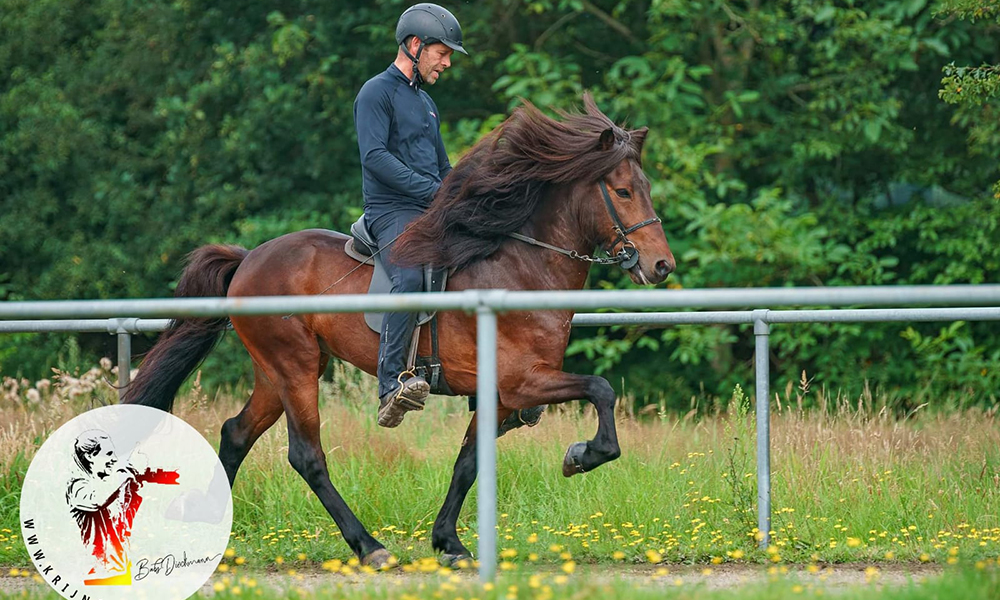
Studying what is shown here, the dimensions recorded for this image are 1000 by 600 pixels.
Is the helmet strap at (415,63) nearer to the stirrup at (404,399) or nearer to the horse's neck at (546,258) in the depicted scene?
the horse's neck at (546,258)

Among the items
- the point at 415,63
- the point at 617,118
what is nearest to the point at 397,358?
the point at 415,63

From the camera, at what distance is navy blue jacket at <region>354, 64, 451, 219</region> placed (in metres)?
6.55

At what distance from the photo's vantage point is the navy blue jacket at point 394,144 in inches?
258

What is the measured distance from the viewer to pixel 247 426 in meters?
7.14

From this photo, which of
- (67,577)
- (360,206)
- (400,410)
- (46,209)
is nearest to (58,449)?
(67,577)

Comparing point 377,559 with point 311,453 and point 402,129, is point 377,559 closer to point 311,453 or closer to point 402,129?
point 311,453

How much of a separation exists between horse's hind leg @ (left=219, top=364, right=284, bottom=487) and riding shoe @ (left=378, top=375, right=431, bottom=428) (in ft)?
3.63

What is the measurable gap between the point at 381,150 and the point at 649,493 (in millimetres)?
2521

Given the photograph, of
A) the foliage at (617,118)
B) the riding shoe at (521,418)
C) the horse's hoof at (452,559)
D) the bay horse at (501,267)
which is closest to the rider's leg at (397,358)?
the bay horse at (501,267)

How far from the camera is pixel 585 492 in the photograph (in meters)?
7.26

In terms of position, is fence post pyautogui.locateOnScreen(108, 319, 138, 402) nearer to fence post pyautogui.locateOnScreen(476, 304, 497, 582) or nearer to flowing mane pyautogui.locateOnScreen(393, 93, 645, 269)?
flowing mane pyautogui.locateOnScreen(393, 93, 645, 269)

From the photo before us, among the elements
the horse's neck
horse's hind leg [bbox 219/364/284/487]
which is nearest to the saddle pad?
the horse's neck

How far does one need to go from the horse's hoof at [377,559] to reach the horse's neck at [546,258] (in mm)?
1446

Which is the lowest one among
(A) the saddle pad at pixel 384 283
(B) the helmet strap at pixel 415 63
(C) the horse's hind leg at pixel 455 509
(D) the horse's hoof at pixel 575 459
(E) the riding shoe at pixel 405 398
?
(C) the horse's hind leg at pixel 455 509
